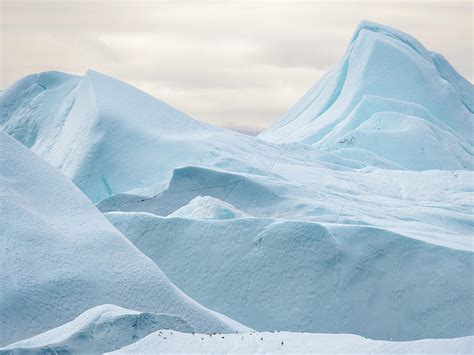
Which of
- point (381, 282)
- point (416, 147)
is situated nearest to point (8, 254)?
point (381, 282)

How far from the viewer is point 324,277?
70.5 ft

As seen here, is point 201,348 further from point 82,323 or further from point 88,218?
point 88,218

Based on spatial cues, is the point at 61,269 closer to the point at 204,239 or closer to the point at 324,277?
the point at 204,239

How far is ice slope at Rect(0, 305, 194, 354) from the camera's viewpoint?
1582 centimetres

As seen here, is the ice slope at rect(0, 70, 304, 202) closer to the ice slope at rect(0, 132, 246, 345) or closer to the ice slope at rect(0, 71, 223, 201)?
the ice slope at rect(0, 71, 223, 201)

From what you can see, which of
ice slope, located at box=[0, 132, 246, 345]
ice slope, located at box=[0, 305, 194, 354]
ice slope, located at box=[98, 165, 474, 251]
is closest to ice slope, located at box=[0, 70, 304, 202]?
ice slope, located at box=[98, 165, 474, 251]

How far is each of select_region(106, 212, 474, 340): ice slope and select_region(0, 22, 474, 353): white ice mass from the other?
29mm

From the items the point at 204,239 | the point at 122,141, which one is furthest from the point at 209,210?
the point at 122,141

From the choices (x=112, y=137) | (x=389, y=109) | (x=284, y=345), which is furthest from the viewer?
(x=389, y=109)

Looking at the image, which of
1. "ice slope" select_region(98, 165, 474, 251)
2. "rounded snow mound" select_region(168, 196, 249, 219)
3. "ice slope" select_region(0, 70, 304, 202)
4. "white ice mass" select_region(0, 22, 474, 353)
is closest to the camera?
"white ice mass" select_region(0, 22, 474, 353)

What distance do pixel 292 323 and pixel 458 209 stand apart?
1003 cm

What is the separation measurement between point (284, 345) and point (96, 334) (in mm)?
3295

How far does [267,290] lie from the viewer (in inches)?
848

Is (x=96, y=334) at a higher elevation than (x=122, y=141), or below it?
higher
